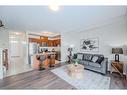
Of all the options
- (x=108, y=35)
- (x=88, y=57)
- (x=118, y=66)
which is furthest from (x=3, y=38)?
(x=118, y=66)

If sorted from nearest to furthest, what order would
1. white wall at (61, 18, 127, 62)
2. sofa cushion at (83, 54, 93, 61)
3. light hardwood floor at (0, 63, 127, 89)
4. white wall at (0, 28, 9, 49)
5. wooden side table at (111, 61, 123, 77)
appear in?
light hardwood floor at (0, 63, 127, 89) → wooden side table at (111, 61, 123, 77) → white wall at (61, 18, 127, 62) → sofa cushion at (83, 54, 93, 61) → white wall at (0, 28, 9, 49)

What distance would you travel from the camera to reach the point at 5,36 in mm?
6742

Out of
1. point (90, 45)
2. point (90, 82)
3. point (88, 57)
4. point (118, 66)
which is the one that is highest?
point (90, 45)

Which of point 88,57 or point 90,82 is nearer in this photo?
point 90,82

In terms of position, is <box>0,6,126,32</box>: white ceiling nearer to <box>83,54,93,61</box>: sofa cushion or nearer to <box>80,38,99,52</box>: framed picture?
<box>80,38,99,52</box>: framed picture

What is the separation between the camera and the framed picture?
19.4 feet

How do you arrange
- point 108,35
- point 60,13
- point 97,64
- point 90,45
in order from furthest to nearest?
point 90,45 < point 108,35 < point 97,64 < point 60,13

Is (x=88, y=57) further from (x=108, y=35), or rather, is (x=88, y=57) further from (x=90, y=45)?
(x=108, y=35)

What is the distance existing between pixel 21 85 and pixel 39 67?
8.14 feet

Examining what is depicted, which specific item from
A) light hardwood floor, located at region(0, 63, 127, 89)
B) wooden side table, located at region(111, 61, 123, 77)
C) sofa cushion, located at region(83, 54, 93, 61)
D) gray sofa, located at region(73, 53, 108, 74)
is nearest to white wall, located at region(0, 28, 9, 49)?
light hardwood floor, located at region(0, 63, 127, 89)

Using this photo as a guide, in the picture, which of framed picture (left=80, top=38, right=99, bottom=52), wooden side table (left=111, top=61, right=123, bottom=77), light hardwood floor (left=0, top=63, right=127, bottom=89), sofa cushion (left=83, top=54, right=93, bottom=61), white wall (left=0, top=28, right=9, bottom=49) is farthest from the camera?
white wall (left=0, top=28, right=9, bottom=49)

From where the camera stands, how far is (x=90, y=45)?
20.5 ft
